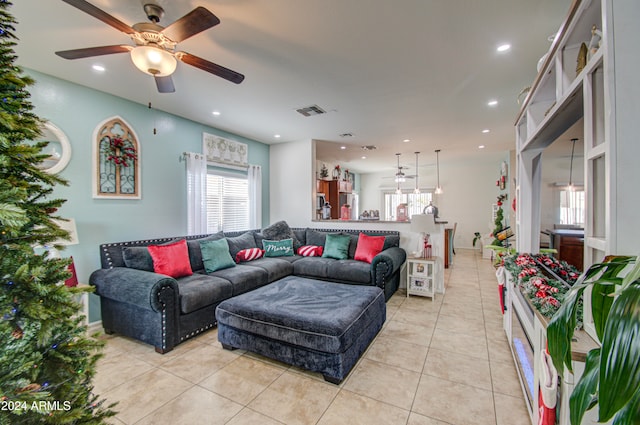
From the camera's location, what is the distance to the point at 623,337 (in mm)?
445

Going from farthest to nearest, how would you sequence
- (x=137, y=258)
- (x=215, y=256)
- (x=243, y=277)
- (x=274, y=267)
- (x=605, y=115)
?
(x=274, y=267)
(x=215, y=256)
(x=243, y=277)
(x=137, y=258)
(x=605, y=115)

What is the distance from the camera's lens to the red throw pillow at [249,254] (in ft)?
13.3

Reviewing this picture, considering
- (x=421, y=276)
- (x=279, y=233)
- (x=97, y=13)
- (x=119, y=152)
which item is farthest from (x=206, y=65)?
(x=421, y=276)

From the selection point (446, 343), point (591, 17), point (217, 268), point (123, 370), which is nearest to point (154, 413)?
point (123, 370)

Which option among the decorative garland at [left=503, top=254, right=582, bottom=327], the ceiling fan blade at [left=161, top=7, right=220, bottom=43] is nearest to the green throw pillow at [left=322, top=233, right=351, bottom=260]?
the decorative garland at [left=503, top=254, right=582, bottom=327]

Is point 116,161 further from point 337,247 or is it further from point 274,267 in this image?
A: point 337,247

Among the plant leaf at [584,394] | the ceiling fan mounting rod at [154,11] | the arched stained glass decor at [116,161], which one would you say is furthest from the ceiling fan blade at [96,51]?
the plant leaf at [584,394]

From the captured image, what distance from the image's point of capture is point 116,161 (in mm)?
3213

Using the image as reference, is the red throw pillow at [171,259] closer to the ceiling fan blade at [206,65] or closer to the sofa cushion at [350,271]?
the sofa cushion at [350,271]

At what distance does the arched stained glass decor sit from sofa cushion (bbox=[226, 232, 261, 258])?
1404 mm

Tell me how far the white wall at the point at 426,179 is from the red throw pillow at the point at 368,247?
57 centimetres

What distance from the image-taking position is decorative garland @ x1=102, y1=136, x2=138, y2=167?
10.4 ft

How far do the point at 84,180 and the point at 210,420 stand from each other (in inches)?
113

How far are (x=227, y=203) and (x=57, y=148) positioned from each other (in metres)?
2.34
